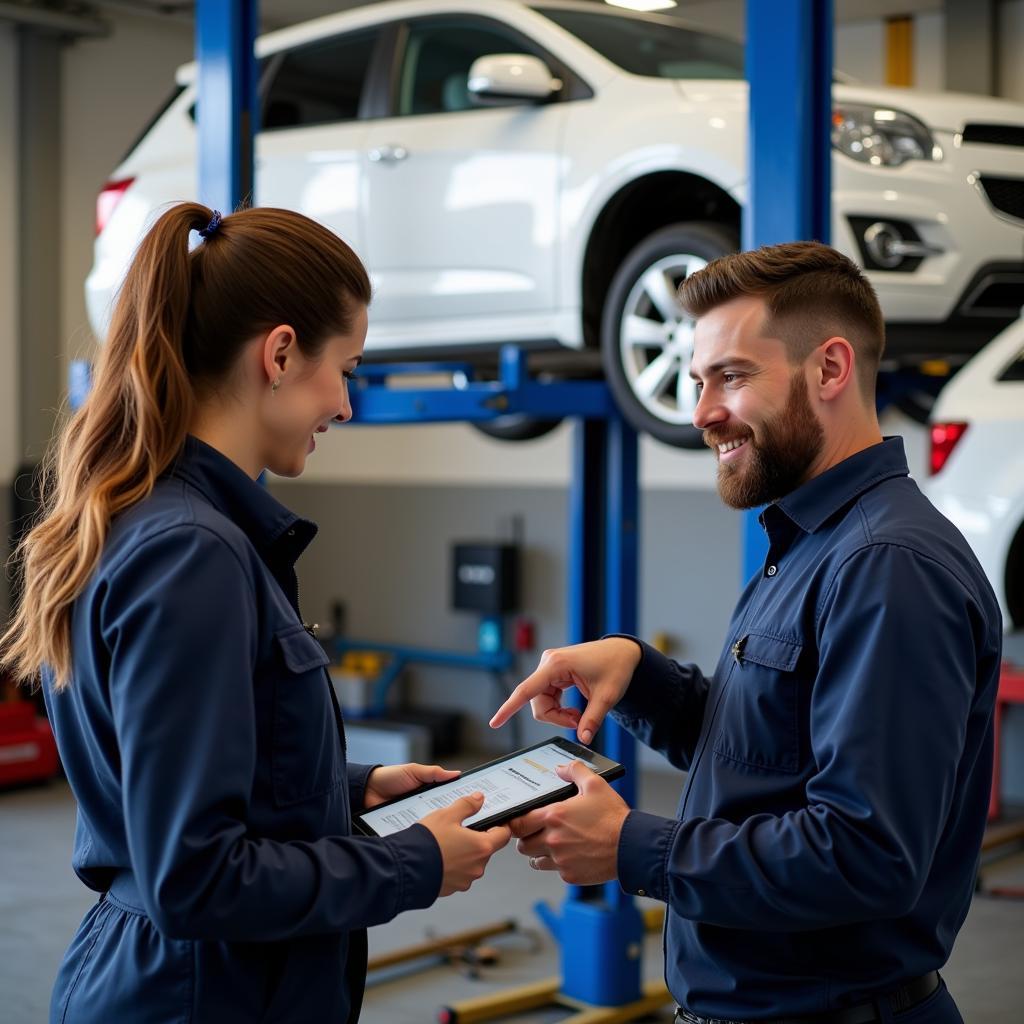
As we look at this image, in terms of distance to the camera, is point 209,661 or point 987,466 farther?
point 987,466

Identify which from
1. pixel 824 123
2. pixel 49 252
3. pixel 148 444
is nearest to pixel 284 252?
pixel 148 444

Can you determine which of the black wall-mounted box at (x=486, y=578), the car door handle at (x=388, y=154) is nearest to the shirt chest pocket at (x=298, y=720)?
the car door handle at (x=388, y=154)

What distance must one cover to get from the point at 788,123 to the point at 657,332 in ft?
4.00

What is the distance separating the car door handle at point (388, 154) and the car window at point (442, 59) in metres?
0.16

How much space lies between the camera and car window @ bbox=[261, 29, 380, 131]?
15.7 feet

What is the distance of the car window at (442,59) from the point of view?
4.53 m

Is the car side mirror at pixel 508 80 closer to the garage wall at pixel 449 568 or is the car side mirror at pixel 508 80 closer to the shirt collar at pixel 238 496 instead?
the shirt collar at pixel 238 496

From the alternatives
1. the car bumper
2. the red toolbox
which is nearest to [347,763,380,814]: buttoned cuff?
the car bumper

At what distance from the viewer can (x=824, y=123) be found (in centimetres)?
257

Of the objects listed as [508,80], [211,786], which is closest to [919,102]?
[508,80]

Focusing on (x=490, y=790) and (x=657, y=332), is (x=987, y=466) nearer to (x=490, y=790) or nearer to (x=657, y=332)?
(x=657, y=332)

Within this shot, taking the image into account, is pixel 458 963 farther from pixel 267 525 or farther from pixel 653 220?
pixel 267 525

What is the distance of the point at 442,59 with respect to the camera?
4.64m

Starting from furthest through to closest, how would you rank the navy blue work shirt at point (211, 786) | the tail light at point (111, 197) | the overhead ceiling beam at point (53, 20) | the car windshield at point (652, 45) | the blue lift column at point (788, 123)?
the overhead ceiling beam at point (53, 20) < the tail light at point (111, 197) < the car windshield at point (652, 45) < the blue lift column at point (788, 123) < the navy blue work shirt at point (211, 786)
